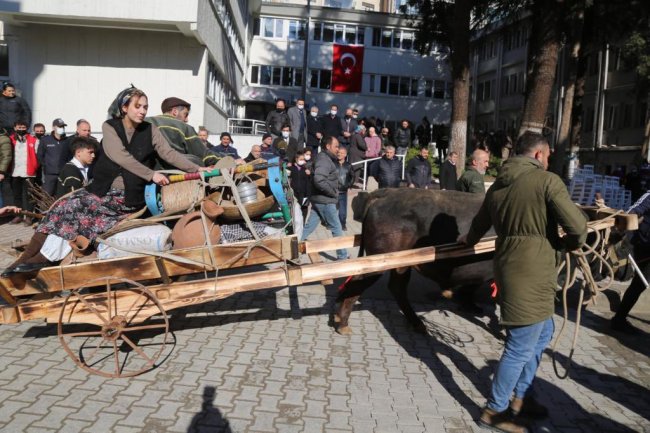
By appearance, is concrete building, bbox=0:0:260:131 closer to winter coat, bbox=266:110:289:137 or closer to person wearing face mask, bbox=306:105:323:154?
person wearing face mask, bbox=306:105:323:154

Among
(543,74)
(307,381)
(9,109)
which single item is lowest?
(307,381)

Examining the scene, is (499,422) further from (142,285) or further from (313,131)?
(313,131)

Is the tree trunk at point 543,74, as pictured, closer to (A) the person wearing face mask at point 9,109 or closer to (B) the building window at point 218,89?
(B) the building window at point 218,89

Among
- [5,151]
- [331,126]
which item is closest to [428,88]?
[331,126]

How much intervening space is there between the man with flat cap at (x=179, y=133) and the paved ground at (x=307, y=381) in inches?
70.1

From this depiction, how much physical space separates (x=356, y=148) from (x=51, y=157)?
843 cm

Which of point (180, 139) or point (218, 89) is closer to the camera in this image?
point (180, 139)

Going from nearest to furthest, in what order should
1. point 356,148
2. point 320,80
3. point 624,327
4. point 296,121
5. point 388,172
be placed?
point 624,327 < point 388,172 < point 296,121 < point 356,148 < point 320,80

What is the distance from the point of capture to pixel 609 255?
5.81 metres

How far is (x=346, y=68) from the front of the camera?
43531mm

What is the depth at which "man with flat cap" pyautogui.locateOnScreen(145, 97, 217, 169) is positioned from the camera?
6012 millimetres

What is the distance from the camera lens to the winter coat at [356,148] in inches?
680

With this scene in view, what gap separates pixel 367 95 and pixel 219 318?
3845 cm

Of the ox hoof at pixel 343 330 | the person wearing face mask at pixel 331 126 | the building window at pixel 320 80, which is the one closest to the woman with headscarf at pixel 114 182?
the ox hoof at pixel 343 330
